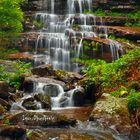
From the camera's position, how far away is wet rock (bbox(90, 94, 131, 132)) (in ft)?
44.8

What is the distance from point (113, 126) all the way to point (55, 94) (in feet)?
24.9

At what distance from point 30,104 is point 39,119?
3.67 meters

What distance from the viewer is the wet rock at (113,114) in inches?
538

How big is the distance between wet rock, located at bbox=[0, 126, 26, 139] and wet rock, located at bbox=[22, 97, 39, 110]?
5667mm

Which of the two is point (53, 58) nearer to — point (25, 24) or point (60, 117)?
point (25, 24)

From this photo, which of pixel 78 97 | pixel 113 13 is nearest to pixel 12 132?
pixel 78 97

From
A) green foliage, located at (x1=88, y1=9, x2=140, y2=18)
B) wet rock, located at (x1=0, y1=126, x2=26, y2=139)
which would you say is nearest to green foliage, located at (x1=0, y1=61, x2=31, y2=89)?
wet rock, located at (x1=0, y1=126, x2=26, y2=139)

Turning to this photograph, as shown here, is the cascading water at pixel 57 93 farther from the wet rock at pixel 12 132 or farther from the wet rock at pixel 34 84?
the wet rock at pixel 12 132

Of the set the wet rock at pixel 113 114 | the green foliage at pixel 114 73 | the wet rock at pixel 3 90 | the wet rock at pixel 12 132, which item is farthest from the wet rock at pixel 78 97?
the wet rock at pixel 12 132

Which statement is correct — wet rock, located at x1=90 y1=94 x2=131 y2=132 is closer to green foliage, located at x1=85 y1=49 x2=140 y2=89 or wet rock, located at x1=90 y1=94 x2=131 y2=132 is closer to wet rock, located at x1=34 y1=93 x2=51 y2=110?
wet rock, located at x1=34 y1=93 x2=51 y2=110

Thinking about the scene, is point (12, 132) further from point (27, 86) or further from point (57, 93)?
point (27, 86)

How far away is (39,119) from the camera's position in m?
13.9

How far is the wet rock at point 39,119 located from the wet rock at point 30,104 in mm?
3165

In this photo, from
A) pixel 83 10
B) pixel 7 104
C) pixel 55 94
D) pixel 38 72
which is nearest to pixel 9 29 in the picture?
pixel 38 72
